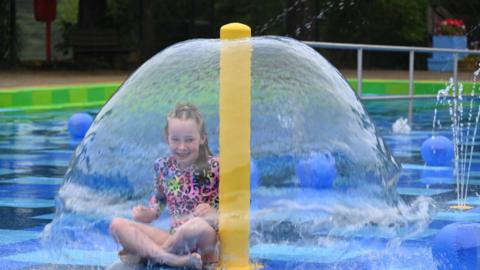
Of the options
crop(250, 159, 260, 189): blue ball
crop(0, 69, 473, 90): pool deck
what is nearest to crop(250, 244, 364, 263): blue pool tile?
crop(250, 159, 260, 189): blue ball

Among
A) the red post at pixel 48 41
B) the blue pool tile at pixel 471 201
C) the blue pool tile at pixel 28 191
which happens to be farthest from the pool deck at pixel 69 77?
the blue pool tile at pixel 471 201

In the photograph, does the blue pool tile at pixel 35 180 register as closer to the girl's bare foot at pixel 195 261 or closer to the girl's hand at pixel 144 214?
the girl's hand at pixel 144 214

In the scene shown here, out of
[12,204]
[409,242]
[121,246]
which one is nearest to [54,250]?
[121,246]

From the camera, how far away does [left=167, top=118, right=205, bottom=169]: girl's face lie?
13.9ft

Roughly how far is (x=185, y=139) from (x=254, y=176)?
308mm

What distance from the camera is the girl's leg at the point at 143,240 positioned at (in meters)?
4.24

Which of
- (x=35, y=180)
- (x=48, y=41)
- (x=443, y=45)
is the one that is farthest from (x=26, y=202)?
(x=443, y=45)

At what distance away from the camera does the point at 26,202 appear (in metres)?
7.19

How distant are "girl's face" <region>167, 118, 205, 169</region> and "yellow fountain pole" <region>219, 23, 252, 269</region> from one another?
0.46ft

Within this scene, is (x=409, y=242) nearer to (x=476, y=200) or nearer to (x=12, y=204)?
(x=476, y=200)

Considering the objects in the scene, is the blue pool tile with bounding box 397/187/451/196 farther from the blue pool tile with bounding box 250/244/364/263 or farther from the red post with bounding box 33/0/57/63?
the red post with bounding box 33/0/57/63

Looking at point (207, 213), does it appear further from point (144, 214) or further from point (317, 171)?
point (317, 171)

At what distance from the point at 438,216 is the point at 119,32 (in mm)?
21254

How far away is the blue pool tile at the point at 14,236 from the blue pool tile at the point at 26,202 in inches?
41.1
